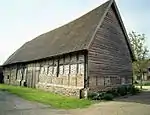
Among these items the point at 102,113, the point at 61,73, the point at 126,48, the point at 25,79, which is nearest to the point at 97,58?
the point at 61,73

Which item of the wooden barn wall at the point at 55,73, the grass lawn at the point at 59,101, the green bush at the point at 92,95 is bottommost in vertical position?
the grass lawn at the point at 59,101

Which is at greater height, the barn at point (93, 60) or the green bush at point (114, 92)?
the barn at point (93, 60)

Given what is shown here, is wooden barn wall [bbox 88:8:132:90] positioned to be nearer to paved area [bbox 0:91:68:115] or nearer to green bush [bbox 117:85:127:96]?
green bush [bbox 117:85:127:96]

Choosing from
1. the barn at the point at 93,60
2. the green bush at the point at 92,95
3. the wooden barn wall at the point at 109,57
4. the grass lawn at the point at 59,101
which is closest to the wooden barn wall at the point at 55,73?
the barn at the point at 93,60

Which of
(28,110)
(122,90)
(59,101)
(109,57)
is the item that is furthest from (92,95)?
(28,110)

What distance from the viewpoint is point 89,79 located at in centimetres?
1952

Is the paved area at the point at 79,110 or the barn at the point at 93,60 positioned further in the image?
the barn at the point at 93,60

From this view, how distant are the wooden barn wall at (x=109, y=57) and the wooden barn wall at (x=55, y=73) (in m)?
1.15

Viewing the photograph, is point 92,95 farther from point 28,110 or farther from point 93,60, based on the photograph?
point 28,110

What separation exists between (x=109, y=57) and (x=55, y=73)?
6.36m

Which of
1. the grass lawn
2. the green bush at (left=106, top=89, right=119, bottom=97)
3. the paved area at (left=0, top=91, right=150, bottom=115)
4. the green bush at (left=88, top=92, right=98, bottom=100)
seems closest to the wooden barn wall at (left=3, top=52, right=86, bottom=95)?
the green bush at (left=88, top=92, right=98, bottom=100)

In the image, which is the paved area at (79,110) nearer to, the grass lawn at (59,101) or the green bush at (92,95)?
the grass lawn at (59,101)

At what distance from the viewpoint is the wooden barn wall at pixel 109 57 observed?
66.5ft

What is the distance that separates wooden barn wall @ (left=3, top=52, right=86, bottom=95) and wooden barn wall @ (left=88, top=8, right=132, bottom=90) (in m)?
1.15
